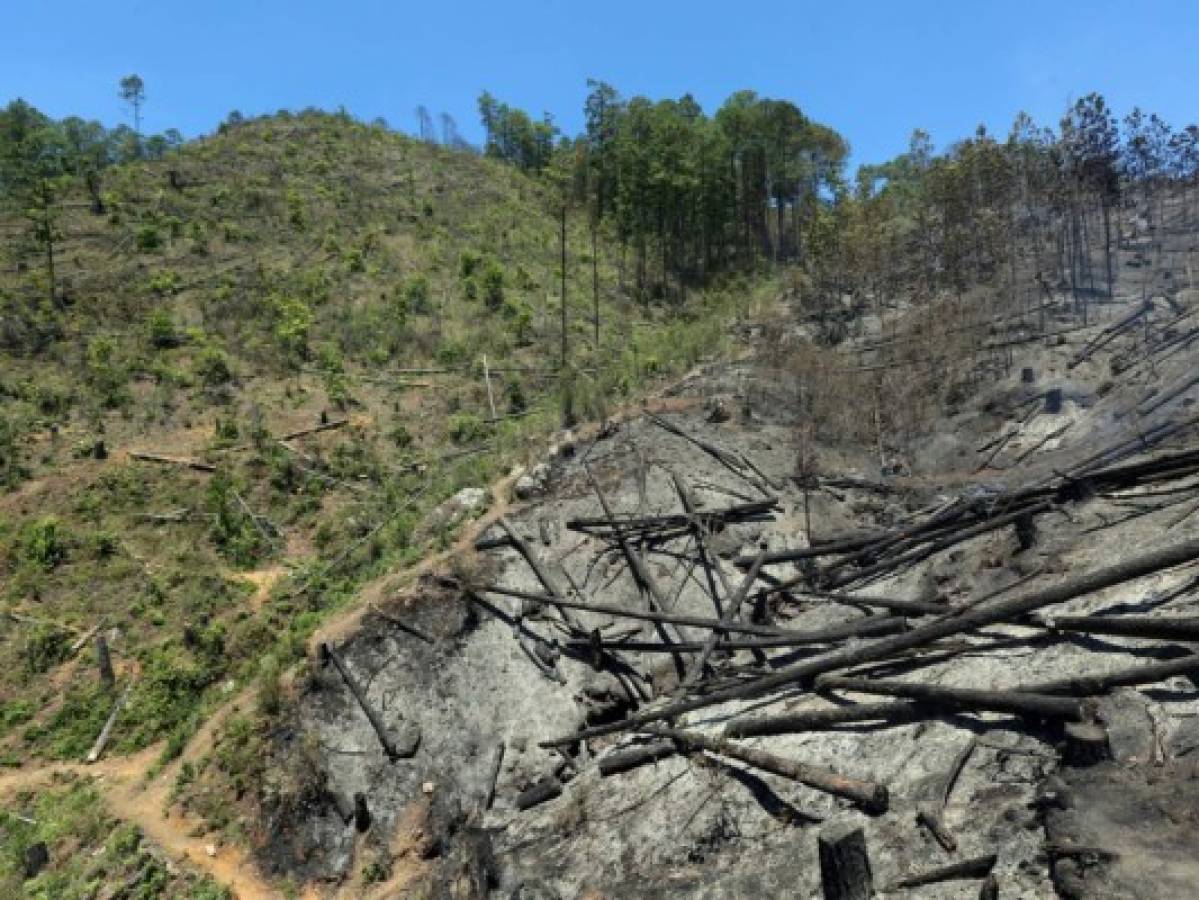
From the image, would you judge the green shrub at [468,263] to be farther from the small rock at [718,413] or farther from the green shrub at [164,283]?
the small rock at [718,413]

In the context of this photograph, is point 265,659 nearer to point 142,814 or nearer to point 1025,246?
point 142,814

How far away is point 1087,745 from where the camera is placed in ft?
21.7

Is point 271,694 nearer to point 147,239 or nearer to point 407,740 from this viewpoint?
point 407,740

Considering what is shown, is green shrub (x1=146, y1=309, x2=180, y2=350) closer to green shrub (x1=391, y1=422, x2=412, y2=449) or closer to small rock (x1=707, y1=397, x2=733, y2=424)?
green shrub (x1=391, y1=422, x2=412, y2=449)

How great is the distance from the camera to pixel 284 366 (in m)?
29.6

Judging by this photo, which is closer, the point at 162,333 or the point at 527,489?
the point at 527,489

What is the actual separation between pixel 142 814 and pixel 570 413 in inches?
503

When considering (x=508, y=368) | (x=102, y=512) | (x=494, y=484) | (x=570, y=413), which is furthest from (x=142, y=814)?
(x=508, y=368)

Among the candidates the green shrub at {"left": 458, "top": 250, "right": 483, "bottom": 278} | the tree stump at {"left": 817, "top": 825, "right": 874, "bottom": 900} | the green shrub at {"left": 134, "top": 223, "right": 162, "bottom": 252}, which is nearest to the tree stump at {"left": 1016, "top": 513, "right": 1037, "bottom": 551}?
the tree stump at {"left": 817, "top": 825, "right": 874, "bottom": 900}

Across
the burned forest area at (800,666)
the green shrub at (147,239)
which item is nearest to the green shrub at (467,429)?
the burned forest area at (800,666)

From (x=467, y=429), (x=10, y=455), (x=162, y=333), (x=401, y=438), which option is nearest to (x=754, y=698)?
(x=467, y=429)

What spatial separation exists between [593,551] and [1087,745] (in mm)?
10816

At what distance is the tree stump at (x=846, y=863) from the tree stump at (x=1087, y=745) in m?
2.12

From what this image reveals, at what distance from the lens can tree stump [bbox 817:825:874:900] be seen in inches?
237
